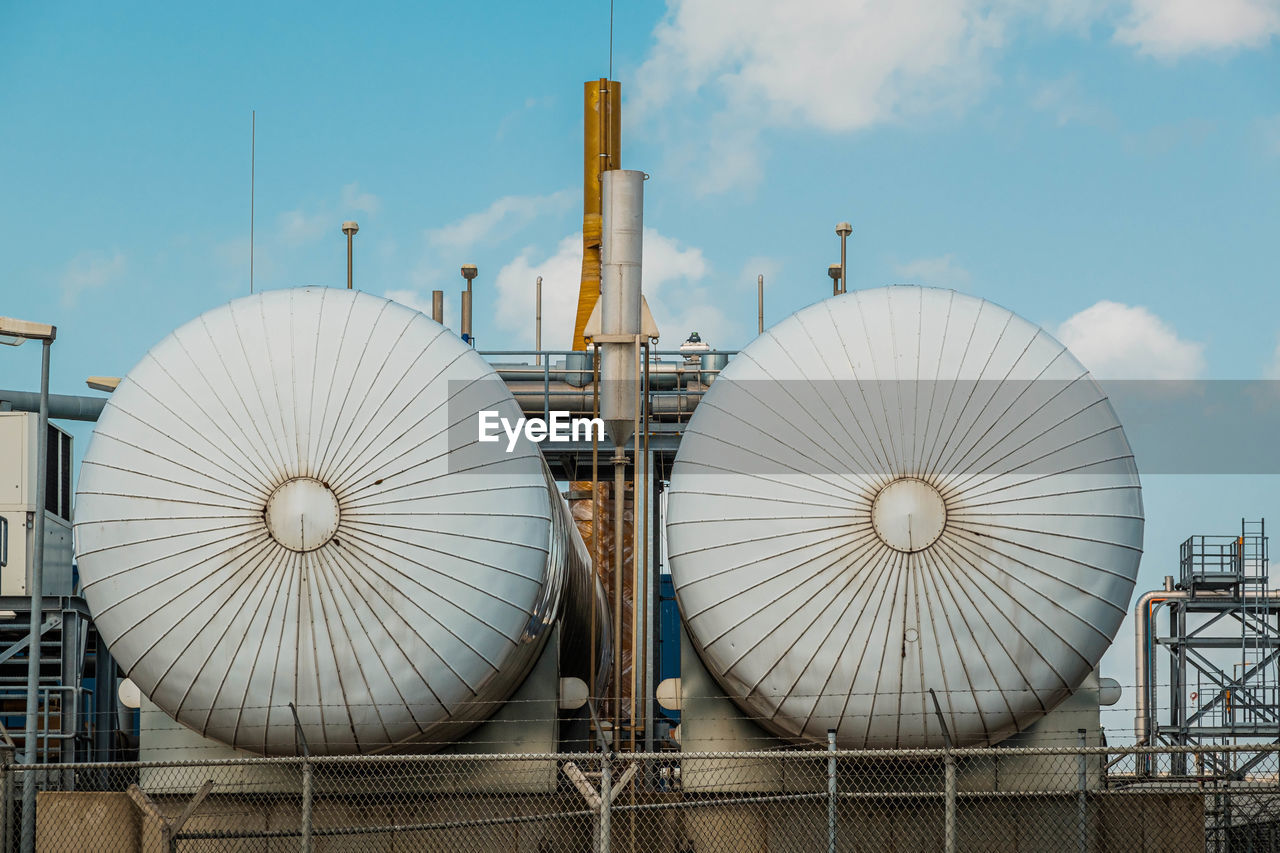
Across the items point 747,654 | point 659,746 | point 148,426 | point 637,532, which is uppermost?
point 148,426

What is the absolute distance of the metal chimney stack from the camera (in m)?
12.4

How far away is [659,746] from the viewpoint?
14352 mm

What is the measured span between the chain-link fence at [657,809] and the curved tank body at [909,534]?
553mm

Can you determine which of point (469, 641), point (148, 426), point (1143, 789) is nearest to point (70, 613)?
point (148, 426)

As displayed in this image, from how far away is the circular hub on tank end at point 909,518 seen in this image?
429 inches

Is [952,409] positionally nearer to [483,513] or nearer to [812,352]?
[812,352]

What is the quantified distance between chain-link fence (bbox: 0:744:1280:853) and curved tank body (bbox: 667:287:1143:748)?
1.81 feet

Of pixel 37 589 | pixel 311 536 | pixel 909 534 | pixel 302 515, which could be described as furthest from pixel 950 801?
pixel 37 589

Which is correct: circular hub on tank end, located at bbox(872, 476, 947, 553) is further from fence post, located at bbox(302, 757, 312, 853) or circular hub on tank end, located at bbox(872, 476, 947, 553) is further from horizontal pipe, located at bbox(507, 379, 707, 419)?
horizontal pipe, located at bbox(507, 379, 707, 419)

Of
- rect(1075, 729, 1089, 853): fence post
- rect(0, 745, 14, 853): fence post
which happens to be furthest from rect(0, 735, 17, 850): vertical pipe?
rect(1075, 729, 1089, 853): fence post

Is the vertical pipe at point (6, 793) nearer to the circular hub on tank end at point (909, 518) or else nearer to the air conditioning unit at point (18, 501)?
the circular hub on tank end at point (909, 518)

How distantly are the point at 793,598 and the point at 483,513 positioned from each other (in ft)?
7.51

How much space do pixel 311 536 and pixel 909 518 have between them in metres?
4.18

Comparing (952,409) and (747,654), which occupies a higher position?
(952,409)
